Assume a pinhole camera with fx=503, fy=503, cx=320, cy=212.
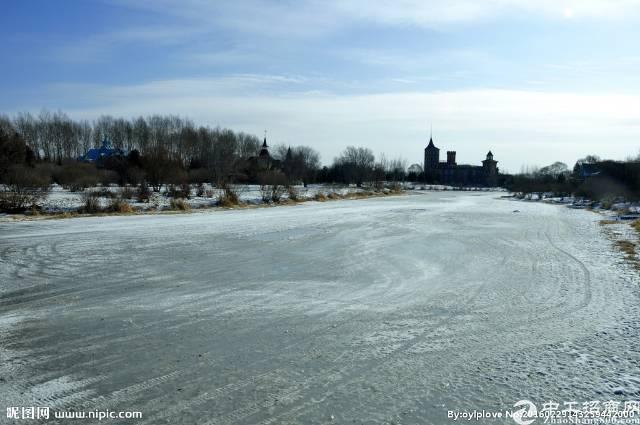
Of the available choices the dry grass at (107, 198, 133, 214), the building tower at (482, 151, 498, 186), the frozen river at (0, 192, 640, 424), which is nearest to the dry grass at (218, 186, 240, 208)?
the dry grass at (107, 198, 133, 214)

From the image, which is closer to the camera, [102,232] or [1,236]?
[1,236]

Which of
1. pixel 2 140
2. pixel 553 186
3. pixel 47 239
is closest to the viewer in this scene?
pixel 47 239

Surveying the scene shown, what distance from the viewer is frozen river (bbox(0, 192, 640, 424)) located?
484 centimetres

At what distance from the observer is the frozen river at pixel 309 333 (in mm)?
4840

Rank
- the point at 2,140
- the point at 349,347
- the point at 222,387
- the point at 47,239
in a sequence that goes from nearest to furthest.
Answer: the point at 222,387 < the point at 349,347 < the point at 47,239 < the point at 2,140

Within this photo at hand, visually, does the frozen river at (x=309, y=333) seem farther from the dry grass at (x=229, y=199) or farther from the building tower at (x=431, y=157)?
the building tower at (x=431, y=157)

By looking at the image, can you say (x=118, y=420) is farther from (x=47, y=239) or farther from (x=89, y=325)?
(x=47, y=239)

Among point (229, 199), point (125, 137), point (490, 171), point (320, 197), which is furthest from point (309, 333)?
point (490, 171)

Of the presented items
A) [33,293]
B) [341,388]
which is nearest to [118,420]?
[341,388]

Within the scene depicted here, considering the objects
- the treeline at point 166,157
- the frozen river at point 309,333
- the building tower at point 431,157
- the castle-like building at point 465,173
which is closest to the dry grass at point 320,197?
the treeline at point 166,157

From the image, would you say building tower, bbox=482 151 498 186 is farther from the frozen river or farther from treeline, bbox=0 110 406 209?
the frozen river

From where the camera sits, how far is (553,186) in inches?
3135

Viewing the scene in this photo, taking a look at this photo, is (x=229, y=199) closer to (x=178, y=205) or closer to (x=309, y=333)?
(x=178, y=205)

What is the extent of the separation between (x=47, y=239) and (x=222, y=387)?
546 inches
